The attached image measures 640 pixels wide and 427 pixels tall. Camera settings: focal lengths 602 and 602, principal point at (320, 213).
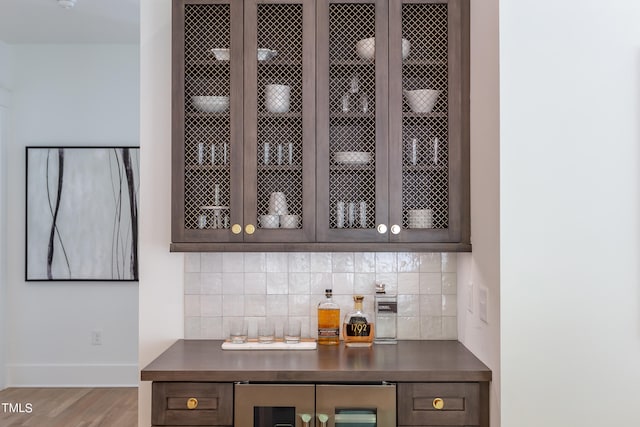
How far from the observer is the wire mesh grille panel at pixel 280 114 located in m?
2.38

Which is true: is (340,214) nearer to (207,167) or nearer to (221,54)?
(207,167)

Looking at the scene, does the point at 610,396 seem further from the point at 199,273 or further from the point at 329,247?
the point at 199,273

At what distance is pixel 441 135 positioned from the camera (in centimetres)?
237

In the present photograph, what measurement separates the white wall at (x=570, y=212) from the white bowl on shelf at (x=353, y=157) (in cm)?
59

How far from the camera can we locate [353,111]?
2.39 meters

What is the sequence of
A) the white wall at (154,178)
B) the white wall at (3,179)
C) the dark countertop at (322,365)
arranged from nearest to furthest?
the dark countertop at (322,365) < the white wall at (154,178) < the white wall at (3,179)

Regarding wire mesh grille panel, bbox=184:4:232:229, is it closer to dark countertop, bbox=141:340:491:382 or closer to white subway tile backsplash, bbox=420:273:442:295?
dark countertop, bbox=141:340:491:382

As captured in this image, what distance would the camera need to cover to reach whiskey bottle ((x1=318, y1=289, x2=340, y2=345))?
2510mm

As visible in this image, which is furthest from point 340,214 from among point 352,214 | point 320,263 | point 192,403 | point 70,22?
point 70,22

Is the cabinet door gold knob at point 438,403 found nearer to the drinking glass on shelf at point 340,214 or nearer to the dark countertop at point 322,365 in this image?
the dark countertop at point 322,365

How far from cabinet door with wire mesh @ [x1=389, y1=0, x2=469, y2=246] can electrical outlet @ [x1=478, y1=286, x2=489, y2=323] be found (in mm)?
243

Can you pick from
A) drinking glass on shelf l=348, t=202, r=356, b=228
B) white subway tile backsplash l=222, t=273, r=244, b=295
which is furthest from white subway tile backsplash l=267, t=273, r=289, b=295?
A: drinking glass on shelf l=348, t=202, r=356, b=228

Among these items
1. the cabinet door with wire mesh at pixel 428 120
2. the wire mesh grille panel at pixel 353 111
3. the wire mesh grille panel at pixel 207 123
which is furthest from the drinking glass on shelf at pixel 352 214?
the wire mesh grille panel at pixel 207 123

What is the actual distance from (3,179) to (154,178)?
9.12ft
